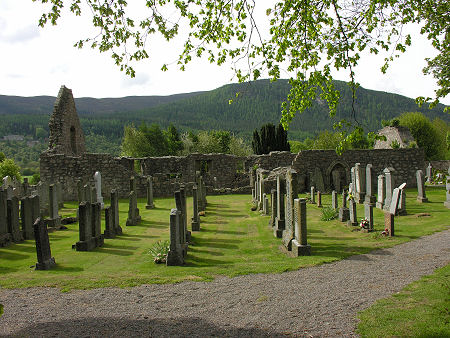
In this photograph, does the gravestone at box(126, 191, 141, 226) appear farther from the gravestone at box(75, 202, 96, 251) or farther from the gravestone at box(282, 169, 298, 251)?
the gravestone at box(282, 169, 298, 251)

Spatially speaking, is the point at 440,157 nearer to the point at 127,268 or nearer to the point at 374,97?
the point at 127,268

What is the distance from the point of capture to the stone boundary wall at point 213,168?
2361 centimetres

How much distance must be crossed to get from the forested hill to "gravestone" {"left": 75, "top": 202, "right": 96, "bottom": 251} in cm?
8215

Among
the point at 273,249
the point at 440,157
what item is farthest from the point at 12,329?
the point at 440,157

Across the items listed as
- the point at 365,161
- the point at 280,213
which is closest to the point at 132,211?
the point at 280,213

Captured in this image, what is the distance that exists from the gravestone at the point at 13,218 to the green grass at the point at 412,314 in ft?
31.1

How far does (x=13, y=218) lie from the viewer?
10797mm

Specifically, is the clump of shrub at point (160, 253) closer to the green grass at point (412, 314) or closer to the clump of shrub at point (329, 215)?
the green grass at point (412, 314)

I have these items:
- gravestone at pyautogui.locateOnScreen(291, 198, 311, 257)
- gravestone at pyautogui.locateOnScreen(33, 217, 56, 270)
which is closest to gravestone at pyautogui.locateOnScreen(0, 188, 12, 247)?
gravestone at pyautogui.locateOnScreen(33, 217, 56, 270)

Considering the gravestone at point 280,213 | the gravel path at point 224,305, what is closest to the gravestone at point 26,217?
the gravel path at point 224,305

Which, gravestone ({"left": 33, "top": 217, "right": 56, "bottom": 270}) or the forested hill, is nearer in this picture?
gravestone ({"left": 33, "top": 217, "right": 56, "bottom": 270})

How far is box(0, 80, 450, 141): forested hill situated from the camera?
96312mm

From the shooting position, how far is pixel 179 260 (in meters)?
8.23

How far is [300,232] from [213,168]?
1859cm
